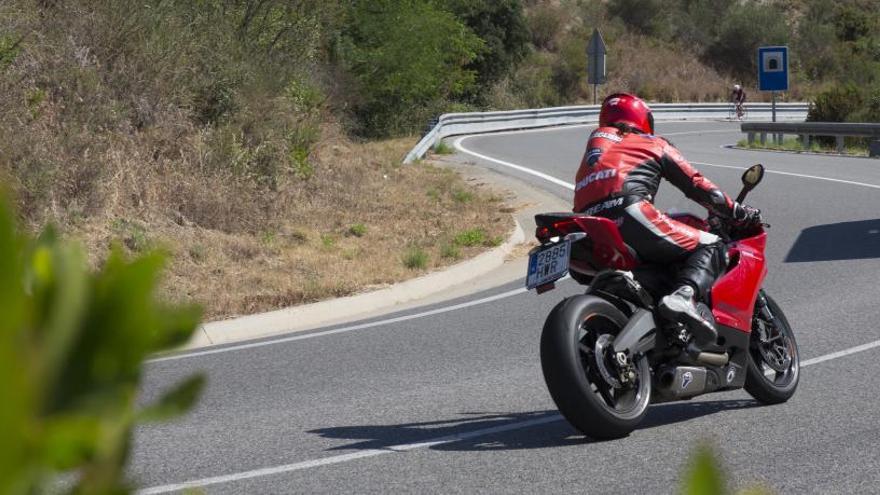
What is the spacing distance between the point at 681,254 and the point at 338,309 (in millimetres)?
4726

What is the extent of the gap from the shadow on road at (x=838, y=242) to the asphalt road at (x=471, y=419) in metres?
1.17

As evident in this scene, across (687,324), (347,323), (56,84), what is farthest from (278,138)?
(687,324)

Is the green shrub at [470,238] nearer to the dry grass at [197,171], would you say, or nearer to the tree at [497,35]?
the dry grass at [197,171]

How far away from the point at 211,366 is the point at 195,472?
2.74 metres

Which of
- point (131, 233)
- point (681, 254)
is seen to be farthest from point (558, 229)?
point (131, 233)

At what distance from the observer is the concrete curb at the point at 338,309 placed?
401 inches

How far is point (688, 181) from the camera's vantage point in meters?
7.08

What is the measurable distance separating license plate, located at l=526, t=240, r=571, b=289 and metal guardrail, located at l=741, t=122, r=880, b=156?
20.7 m

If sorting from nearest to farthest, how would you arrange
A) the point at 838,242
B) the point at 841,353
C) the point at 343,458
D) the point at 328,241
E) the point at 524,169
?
the point at 343,458 → the point at 841,353 → the point at 838,242 → the point at 328,241 → the point at 524,169

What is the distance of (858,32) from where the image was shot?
71438 millimetres

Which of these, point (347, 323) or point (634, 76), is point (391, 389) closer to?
point (347, 323)

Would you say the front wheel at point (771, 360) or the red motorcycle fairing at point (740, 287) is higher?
the red motorcycle fairing at point (740, 287)

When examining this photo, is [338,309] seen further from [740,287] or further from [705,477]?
[705,477]

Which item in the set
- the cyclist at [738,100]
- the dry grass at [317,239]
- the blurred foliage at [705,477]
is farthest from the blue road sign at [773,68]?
the blurred foliage at [705,477]
